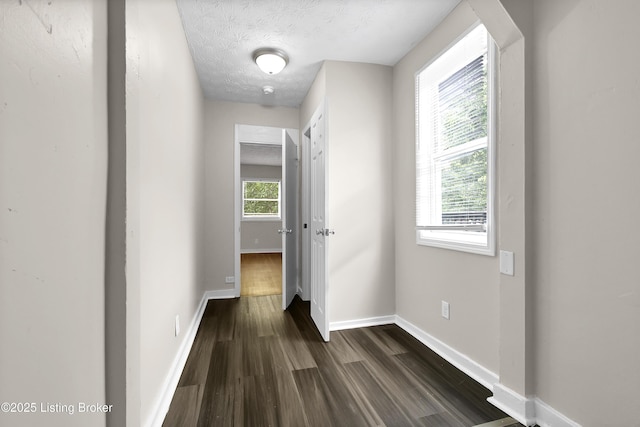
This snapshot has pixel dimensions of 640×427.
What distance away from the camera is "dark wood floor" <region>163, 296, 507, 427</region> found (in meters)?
1.48

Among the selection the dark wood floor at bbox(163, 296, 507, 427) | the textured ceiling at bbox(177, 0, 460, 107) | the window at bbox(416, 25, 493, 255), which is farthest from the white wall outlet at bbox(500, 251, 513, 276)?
the textured ceiling at bbox(177, 0, 460, 107)

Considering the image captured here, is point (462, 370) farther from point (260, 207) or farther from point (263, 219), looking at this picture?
point (260, 207)

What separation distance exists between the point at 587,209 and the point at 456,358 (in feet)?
4.24

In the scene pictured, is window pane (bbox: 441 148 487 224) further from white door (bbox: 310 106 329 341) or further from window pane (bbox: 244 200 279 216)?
window pane (bbox: 244 200 279 216)

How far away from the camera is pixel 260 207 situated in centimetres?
823

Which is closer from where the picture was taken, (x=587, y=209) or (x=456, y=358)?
(x=587, y=209)

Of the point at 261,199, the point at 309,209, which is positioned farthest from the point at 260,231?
the point at 309,209

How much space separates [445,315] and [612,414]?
99cm

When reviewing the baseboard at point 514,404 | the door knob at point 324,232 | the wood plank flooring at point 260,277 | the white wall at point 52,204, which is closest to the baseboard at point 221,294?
the wood plank flooring at point 260,277

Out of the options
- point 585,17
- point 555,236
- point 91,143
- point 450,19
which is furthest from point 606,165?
point 91,143

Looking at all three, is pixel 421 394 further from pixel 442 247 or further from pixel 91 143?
pixel 91 143

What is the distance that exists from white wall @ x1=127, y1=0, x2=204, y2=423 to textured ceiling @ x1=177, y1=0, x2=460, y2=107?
0.68 ft

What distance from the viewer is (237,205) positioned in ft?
12.1

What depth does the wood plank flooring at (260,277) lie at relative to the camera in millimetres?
4005
